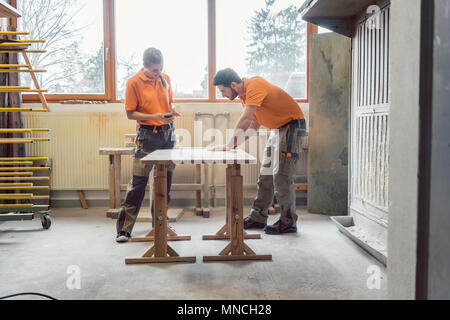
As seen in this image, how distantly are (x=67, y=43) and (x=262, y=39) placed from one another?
93.4 inches

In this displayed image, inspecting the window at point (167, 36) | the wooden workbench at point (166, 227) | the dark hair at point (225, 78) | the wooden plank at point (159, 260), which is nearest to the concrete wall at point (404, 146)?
the wooden workbench at point (166, 227)

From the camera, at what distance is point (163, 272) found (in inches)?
109

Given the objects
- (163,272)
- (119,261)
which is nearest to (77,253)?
(119,261)

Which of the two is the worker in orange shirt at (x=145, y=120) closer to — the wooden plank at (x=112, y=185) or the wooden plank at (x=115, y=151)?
the wooden plank at (x=115, y=151)

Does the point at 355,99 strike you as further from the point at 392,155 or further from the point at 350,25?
the point at 392,155

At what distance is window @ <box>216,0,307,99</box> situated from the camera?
5.15m

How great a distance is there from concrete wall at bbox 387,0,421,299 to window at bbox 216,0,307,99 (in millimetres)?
3553

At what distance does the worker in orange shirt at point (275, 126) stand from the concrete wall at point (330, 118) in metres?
0.98

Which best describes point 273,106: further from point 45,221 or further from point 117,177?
point 45,221

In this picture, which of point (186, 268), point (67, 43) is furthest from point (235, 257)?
point (67, 43)

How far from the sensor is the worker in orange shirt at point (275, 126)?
3.47m

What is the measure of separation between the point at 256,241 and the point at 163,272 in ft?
3.32

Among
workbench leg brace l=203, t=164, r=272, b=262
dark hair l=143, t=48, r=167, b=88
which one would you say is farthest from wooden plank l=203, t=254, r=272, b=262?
dark hair l=143, t=48, r=167, b=88

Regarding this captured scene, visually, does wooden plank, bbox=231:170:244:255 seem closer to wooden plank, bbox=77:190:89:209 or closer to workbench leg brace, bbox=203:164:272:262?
workbench leg brace, bbox=203:164:272:262
